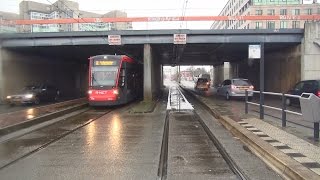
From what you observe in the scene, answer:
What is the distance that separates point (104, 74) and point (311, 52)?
15.0 metres

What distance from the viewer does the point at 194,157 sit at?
369 inches

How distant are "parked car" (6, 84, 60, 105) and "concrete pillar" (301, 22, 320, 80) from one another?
19.2 metres

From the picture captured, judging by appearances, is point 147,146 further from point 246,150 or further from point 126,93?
point 126,93

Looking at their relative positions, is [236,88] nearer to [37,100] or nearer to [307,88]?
[307,88]

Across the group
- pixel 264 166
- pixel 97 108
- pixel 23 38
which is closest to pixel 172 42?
pixel 97 108

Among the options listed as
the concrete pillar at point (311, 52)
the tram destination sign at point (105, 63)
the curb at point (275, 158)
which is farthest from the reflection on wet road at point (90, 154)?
the concrete pillar at point (311, 52)

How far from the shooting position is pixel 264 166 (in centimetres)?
827

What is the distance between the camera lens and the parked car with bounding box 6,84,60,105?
94.3 ft

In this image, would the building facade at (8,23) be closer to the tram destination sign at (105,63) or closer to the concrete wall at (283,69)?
the tram destination sign at (105,63)

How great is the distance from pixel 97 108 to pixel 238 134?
48.3 feet


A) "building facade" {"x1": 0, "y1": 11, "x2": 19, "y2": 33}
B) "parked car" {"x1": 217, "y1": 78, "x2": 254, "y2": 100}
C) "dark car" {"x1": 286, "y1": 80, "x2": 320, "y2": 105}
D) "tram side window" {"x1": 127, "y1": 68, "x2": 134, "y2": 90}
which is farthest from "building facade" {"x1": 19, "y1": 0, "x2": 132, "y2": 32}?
"dark car" {"x1": 286, "y1": 80, "x2": 320, "y2": 105}

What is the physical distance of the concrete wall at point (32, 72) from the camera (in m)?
32.1

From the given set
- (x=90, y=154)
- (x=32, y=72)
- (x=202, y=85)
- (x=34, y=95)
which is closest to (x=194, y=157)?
(x=90, y=154)

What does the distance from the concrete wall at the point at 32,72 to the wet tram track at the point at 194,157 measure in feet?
69.9
